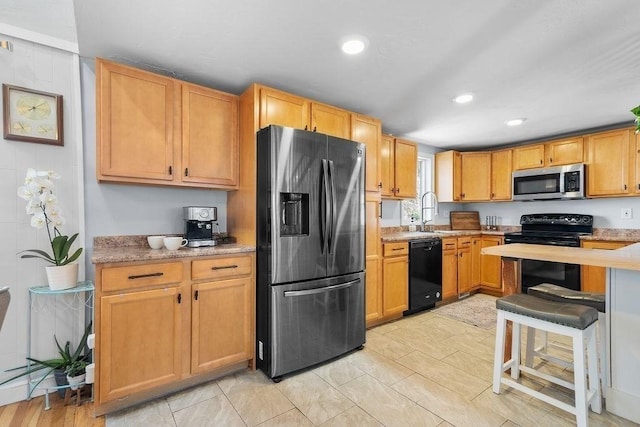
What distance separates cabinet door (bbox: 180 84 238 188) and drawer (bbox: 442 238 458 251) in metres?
2.76

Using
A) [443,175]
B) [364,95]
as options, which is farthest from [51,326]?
[443,175]

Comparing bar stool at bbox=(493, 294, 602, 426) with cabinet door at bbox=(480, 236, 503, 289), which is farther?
cabinet door at bbox=(480, 236, 503, 289)

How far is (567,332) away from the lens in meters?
1.69

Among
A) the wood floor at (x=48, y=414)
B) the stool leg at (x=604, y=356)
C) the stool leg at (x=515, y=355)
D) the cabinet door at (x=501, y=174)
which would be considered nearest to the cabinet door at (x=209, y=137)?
the wood floor at (x=48, y=414)

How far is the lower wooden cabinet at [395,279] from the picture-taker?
3.27 metres

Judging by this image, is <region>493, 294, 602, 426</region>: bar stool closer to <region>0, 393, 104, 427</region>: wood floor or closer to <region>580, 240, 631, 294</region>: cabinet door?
<region>580, 240, 631, 294</region>: cabinet door

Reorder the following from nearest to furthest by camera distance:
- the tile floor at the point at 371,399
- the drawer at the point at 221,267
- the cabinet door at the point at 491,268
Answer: the tile floor at the point at 371,399 → the drawer at the point at 221,267 → the cabinet door at the point at 491,268

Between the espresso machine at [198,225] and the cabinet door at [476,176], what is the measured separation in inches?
156

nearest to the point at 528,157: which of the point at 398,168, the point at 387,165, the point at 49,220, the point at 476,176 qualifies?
the point at 476,176

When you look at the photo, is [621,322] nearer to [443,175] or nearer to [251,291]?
[251,291]

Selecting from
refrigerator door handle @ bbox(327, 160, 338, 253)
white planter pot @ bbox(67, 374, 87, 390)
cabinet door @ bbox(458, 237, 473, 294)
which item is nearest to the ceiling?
refrigerator door handle @ bbox(327, 160, 338, 253)

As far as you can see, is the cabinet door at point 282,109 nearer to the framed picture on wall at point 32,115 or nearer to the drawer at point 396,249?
the framed picture on wall at point 32,115

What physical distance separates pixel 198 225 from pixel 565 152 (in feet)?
14.9

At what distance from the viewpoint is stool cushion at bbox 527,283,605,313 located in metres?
1.97
